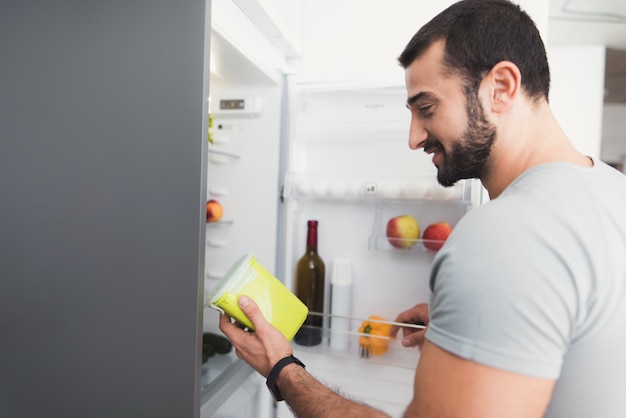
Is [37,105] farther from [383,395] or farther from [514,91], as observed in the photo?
[383,395]

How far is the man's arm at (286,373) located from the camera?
606 millimetres

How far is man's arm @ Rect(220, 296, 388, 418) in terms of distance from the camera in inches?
23.9

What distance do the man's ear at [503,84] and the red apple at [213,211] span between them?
0.79 m

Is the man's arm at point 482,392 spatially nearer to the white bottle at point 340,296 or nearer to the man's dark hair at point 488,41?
the man's dark hair at point 488,41

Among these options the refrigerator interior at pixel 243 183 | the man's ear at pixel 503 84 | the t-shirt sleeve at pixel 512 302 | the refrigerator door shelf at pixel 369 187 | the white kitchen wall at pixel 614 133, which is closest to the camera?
the t-shirt sleeve at pixel 512 302

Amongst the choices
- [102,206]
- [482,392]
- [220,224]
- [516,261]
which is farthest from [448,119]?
[220,224]

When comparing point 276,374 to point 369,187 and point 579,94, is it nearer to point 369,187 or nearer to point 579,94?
point 369,187

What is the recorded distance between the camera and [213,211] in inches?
45.7

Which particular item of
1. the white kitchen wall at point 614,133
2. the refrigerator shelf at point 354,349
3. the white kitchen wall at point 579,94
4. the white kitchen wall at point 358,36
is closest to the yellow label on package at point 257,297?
the refrigerator shelf at point 354,349

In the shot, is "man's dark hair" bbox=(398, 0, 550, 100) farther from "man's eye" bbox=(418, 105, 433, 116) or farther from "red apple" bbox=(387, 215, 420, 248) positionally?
"red apple" bbox=(387, 215, 420, 248)

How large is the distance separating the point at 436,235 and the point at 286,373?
0.55 m

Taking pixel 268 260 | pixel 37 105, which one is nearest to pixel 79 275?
pixel 37 105

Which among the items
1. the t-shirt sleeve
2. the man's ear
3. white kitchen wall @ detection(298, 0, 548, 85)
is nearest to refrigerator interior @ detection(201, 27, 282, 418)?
white kitchen wall @ detection(298, 0, 548, 85)

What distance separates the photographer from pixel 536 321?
1.42ft
